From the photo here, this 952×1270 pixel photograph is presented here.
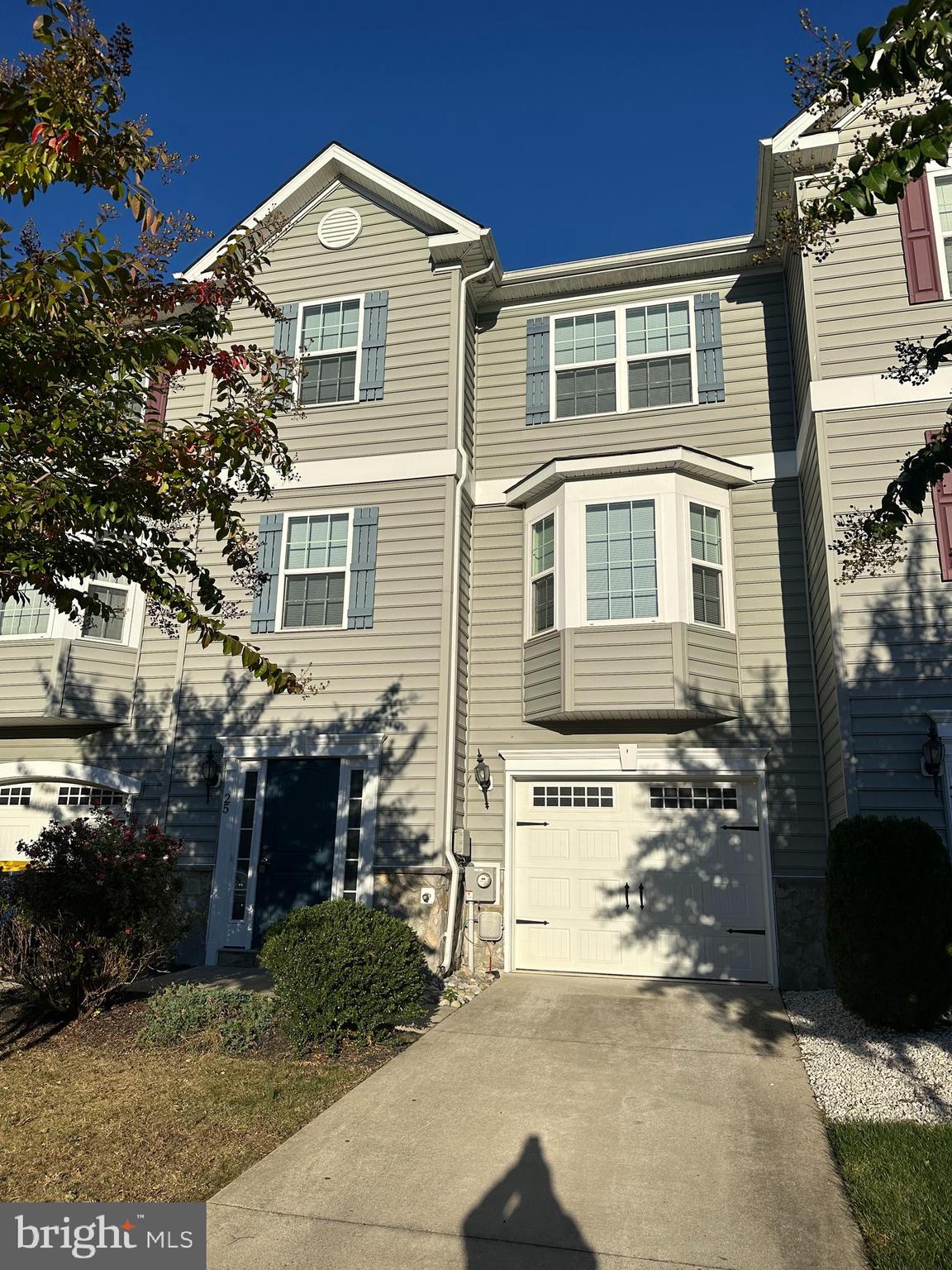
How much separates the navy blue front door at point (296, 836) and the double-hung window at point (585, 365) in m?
5.99

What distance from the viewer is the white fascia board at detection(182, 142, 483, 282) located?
1229cm

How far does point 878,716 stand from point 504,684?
4574 millimetres

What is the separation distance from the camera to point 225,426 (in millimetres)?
6020

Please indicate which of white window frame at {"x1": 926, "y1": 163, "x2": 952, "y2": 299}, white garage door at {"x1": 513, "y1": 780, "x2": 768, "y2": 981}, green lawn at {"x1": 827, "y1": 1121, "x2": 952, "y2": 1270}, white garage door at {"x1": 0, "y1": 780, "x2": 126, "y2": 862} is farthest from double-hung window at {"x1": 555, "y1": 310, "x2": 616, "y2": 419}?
green lawn at {"x1": 827, "y1": 1121, "x2": 952, "y2": 1270}

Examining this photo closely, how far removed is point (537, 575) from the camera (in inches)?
464

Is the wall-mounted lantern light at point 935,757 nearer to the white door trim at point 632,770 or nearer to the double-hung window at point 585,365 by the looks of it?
the white door trim at point 632,770

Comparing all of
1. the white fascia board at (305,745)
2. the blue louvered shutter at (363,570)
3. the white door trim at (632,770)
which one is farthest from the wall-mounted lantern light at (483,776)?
the blue louvered shutter at (363,570)

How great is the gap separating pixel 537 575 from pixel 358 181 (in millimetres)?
6592

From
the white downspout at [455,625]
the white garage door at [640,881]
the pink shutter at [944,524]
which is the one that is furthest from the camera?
the white downspout at [455,625]

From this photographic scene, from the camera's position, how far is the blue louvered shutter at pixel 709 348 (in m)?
11.9

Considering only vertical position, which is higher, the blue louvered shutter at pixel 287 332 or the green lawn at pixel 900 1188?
the blue louvered shutter at pixel 287 332

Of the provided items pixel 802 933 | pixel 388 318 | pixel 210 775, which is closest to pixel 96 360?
pixel 210 775

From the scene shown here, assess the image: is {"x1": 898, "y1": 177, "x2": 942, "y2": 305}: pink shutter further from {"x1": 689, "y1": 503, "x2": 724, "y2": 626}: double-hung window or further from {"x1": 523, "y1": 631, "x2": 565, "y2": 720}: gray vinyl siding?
{"x1": 523, "y1": 631, "x2": 565, "y2": 720}: gray vinyl siding

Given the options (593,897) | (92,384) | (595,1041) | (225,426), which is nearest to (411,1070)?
(595,1041)
